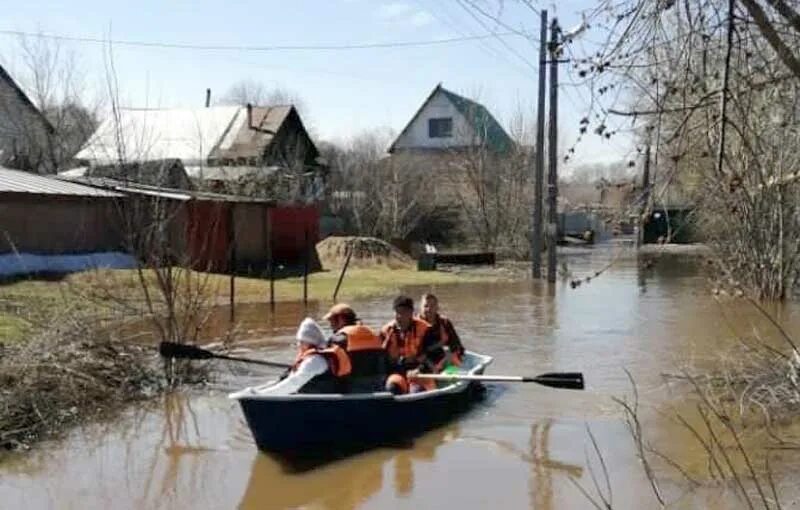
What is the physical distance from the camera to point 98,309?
1580 cm

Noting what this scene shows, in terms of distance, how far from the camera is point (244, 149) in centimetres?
4809

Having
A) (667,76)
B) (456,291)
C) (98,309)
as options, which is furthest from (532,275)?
(667,76)

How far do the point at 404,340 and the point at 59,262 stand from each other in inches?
575

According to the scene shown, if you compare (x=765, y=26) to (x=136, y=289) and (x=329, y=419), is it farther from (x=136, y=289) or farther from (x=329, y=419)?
(x=136, y=289)

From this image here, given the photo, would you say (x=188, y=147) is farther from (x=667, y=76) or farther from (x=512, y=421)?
(x=667, y=76)

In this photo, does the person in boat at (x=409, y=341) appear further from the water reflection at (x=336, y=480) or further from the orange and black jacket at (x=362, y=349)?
the water reflection at (x=336, y=480)

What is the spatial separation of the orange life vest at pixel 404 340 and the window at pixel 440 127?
165ft

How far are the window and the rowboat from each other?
51957 millimetres

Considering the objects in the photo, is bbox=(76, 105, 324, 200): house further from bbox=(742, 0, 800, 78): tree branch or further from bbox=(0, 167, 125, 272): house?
bbox=(742, 0, 800, 78): tree branch

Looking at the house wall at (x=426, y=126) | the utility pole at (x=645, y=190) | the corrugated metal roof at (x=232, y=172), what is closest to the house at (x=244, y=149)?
the corrugated metal roof at (x=232, y=172)

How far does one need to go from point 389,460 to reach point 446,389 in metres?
1.67

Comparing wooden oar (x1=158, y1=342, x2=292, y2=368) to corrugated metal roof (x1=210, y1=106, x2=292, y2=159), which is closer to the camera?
wooden oar (x1=158, y1=342, x2=292, y2=368)

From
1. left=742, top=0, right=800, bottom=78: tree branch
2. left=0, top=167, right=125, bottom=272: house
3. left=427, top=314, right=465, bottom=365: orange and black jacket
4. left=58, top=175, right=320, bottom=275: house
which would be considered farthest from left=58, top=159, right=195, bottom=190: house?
left=742, top=0, right=800, bottom=78: tree branch

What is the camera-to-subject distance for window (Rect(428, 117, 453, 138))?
6272cm
